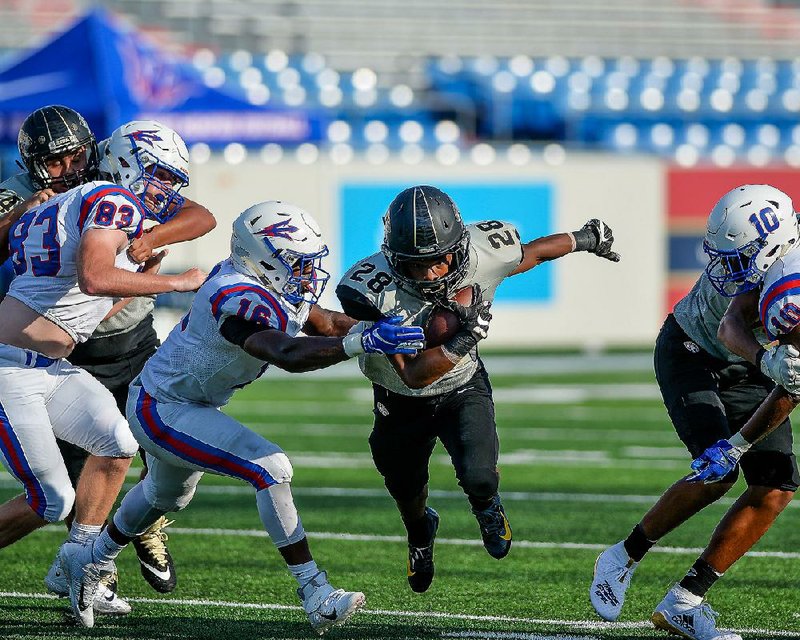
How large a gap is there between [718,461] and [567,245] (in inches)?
37.7

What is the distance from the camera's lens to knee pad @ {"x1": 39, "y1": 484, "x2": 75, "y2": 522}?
14.9 ft

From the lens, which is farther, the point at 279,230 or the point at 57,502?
the point at 57,502

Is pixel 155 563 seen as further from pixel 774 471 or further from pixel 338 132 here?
pixel 338 132

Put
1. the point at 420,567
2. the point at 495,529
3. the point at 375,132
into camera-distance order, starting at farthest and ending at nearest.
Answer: the point at 375,132, the point at 420,567, the point at 495,529

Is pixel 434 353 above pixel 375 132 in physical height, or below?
above

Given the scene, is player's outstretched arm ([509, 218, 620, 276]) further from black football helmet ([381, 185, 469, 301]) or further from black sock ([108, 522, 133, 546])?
black sock ([108, 522, 133, 546])

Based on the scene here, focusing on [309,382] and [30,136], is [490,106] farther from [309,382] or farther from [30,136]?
[30,136]

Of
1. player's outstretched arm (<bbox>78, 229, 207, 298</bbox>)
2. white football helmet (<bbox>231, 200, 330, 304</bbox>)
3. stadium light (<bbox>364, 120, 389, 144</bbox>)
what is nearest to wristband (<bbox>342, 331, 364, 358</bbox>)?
white football helmet (<bbox>231, 200, 330, 304</bbox>)

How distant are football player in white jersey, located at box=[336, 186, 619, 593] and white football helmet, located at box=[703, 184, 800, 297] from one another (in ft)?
1.75

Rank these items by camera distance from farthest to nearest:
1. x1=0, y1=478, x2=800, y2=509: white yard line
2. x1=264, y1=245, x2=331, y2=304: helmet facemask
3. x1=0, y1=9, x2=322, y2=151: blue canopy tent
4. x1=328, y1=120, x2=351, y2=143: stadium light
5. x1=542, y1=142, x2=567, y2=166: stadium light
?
x1=328, y1=120, x2=351, y2=143: stadium light
x1=542, y1=142, x2=567, y2=166: stadium light
x1=0, y1=9, x2=322, y2=151: blue canopy tent
x1=0, y1=478, x2=800, y2=509: white yard line
x1=264, y1=245, x2=331, y2=304: helmet facemask

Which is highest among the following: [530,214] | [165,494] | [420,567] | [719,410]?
[719,410]

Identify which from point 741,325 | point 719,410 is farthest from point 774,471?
point 741,325

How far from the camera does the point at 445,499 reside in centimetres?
751

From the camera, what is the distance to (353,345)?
3871mm
